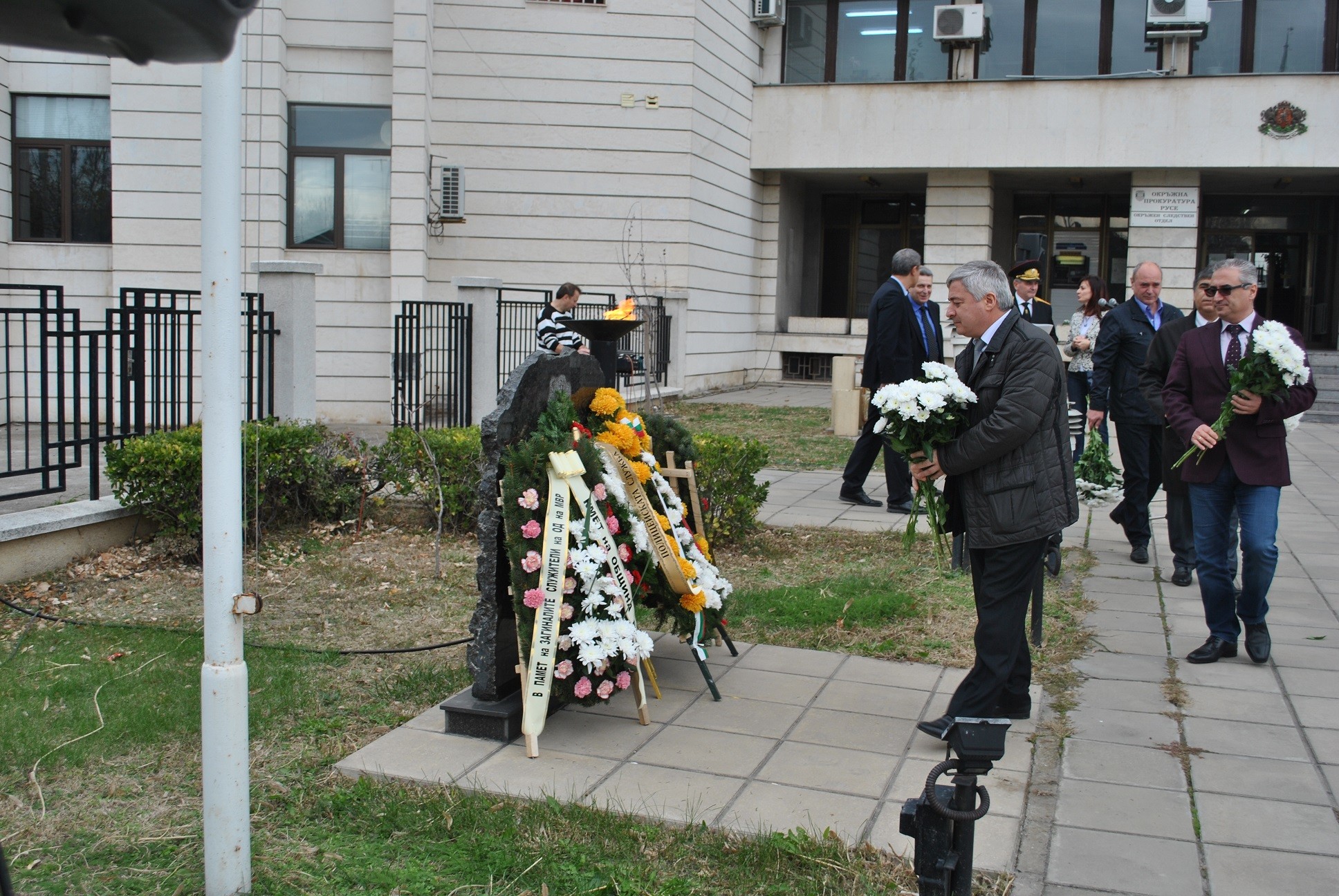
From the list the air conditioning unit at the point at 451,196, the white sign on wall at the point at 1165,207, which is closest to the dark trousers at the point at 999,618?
the air conditioning unit at the point at 451,196

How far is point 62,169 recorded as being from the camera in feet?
54.1

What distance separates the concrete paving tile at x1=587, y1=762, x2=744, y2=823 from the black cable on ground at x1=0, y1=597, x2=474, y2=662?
1.37 metres

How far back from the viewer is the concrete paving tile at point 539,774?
4.01 m

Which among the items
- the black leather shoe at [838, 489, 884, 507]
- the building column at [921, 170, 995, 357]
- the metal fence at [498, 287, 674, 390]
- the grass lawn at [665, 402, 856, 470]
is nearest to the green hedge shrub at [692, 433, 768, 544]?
the black leather shoe at [838, 489, 884, 507]

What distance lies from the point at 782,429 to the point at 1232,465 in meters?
10.3

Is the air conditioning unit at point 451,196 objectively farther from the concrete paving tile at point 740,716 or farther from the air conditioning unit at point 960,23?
the concrete paving tile at point 740,716

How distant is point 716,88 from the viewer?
21.1 meters

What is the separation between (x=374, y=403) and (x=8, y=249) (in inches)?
219

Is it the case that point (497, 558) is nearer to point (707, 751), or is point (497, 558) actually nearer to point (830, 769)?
point (707, 751)

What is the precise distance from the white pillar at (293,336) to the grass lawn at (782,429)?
147 inches

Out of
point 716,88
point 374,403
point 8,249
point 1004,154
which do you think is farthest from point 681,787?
point 1004,154

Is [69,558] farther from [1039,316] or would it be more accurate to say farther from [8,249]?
[8,249]

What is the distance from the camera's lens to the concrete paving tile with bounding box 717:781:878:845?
374 centimetres

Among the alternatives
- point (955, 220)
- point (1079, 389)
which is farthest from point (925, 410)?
point (955, 220)
